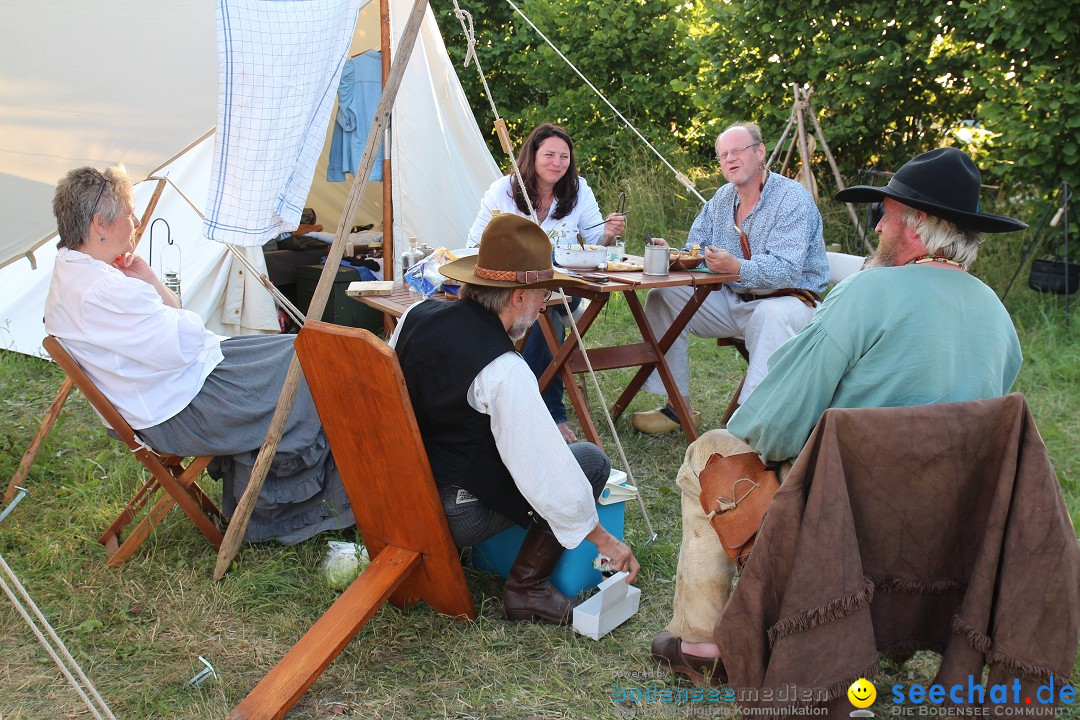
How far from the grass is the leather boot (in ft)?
0.16

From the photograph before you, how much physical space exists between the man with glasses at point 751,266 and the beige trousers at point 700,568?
55.5 inches

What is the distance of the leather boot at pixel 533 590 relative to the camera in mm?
2500

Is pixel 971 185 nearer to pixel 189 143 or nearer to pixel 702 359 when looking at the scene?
pixel 189 143

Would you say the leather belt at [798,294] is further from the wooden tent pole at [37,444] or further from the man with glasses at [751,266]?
the wooden tent pole at [37,444]

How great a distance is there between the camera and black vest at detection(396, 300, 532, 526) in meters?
2.21

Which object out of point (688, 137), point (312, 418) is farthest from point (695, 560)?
point (688, 137)

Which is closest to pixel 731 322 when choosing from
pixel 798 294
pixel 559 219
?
pixel 798 294

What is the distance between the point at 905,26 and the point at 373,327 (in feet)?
14.1

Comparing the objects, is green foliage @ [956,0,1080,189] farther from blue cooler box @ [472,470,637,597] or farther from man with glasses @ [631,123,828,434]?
blue cooler box @ [472,470,637,597]

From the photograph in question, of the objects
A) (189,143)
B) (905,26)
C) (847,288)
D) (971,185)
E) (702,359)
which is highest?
(905,26)

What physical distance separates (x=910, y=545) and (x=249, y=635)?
5.79 feet

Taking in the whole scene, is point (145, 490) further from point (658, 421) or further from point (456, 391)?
point (658, 421)

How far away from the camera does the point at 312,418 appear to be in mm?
2844

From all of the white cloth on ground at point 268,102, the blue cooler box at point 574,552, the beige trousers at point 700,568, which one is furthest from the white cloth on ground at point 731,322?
the white cloth on ground at point 268,102
